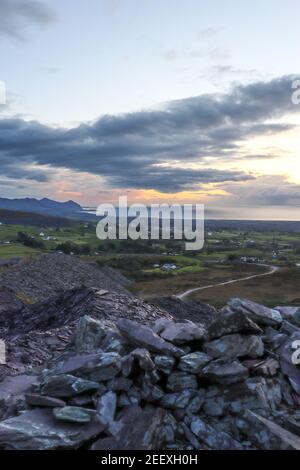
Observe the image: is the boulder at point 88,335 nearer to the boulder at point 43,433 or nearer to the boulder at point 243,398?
the boulder at point 43,433

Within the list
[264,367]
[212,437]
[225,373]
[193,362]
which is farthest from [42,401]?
[264,367]

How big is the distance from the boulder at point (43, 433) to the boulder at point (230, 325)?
14.6ft

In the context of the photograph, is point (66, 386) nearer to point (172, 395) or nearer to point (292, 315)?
point (172, 395)

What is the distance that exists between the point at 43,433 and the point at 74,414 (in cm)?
85

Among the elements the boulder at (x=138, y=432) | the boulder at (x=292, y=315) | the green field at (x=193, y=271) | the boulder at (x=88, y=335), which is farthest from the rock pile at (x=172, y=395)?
the green field at (x=193, y=271)

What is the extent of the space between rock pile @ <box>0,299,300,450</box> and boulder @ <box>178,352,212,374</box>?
0.10 feet

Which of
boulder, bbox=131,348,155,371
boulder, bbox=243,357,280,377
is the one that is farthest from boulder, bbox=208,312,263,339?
boulder, bbox=131,348,155,371

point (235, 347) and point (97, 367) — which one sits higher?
point (235, 347)

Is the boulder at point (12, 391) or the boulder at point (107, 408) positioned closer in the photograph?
the boulder at point (107, 408)

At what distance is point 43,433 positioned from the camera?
10234 millimetres

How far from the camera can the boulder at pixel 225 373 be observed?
11.8 metres
